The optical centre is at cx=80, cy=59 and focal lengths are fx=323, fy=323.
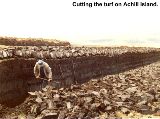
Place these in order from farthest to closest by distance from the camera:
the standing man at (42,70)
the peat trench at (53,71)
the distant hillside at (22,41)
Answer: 1. the distant hillside at (22,41)
2. the standing man at (42,70)
3. the peat trench at (53,71)

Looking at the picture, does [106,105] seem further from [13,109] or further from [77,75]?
[77,75]

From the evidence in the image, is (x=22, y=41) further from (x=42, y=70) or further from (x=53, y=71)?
(x=42, y=70)

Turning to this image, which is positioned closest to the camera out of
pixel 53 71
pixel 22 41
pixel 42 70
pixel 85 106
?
pixel 85 106

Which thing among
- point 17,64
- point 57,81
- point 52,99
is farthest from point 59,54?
point 52,99

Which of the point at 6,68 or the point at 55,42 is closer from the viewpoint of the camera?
the point at 6,68

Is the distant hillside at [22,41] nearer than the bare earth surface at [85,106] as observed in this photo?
No

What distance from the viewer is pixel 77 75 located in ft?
66.3

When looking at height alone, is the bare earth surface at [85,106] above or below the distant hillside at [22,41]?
below

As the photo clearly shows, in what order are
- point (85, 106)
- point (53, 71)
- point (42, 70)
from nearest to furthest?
point (85, 106)
point (42, 70)
point (53, 71)

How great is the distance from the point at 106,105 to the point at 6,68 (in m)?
4.61

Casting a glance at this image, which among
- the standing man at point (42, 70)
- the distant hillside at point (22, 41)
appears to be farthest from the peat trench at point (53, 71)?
the distant hillside at point (22, 41)

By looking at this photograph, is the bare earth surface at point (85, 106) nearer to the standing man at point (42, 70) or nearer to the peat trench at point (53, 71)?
the standing man at point (42, 70)

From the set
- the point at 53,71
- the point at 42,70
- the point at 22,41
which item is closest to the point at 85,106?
the point at 42,70

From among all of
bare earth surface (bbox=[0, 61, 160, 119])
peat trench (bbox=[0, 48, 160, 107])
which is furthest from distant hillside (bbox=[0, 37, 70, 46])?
bare earth surface (bbox=[0, 61, 160, 119])
